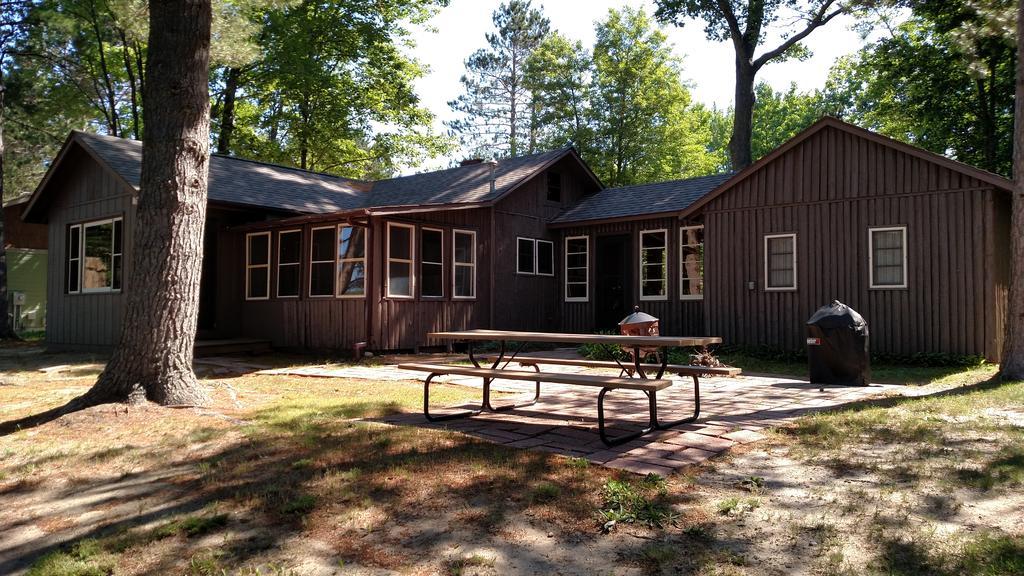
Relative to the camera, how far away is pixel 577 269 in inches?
685

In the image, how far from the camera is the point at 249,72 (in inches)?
1035

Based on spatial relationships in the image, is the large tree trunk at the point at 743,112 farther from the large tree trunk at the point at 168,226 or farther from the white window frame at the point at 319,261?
the large tree trunk at the point at 168,226

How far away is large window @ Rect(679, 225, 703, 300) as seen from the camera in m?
15.0

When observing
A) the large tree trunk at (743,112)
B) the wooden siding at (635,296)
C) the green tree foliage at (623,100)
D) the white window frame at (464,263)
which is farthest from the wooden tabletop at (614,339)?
the green tree foliage at (623,100)

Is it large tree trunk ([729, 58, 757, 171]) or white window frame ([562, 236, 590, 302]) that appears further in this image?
large tree trunk ([729, 58, 757, 171])

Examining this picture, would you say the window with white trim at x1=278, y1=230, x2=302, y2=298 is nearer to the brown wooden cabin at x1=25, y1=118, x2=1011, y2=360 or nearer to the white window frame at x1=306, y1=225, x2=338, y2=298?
the brown wooden cabin at x1=25, y1=118, x2=1011, y2=360

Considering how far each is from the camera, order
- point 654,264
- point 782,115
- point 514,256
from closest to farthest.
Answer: point 654,264
point 514,256
point 782,115

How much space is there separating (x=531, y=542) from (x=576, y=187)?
16.3 meters

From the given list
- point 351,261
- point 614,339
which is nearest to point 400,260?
point 351,261

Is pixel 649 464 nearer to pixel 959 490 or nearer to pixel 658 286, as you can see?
pixel 959 490

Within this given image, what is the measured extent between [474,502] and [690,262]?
12.3m

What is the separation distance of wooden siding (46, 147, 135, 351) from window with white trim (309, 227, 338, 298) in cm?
339

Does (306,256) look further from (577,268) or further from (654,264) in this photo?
(654,264)

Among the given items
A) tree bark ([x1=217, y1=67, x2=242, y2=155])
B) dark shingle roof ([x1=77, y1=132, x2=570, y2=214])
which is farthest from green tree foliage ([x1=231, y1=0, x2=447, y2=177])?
dark shingle roof ([x1=77, y1=132, x2=570, y2=214])
